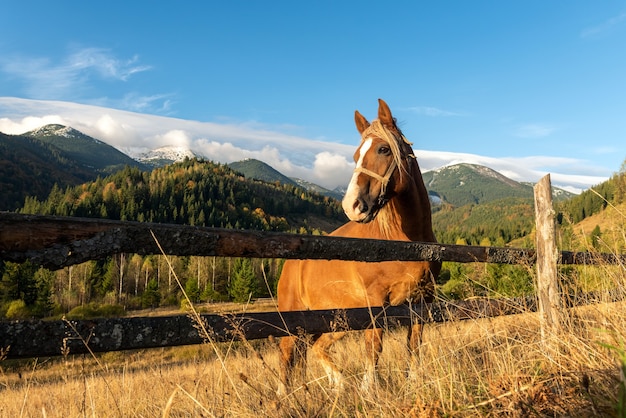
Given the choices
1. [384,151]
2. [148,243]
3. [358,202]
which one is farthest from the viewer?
[384,151]

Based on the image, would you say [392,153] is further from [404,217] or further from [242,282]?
[242,282]

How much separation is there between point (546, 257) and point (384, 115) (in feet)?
7.62

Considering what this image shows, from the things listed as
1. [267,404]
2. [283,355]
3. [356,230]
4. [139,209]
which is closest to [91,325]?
[267,404]

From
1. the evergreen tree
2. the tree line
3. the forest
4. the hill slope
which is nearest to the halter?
the forest

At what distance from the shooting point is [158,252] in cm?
218

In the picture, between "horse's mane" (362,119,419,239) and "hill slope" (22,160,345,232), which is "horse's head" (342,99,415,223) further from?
"hill slope" (22,160,345,232)

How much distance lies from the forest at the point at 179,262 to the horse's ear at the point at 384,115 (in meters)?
1.93

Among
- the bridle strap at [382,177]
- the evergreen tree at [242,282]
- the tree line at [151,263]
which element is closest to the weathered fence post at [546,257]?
the bridle strap at [382,177]

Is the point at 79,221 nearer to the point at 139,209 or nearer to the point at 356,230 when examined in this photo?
the point at 356,230

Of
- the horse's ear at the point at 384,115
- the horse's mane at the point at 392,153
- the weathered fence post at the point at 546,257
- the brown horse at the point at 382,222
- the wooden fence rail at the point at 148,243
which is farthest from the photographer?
A: the horse's ear at the point at 384,115

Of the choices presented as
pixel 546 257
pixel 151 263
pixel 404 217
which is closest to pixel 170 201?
pixel 151 263

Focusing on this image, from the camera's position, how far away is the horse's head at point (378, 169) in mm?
4094

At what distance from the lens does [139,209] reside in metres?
144

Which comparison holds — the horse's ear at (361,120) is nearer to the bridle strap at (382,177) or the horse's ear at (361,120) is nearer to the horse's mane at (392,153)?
the horse's mane at (392,153)
